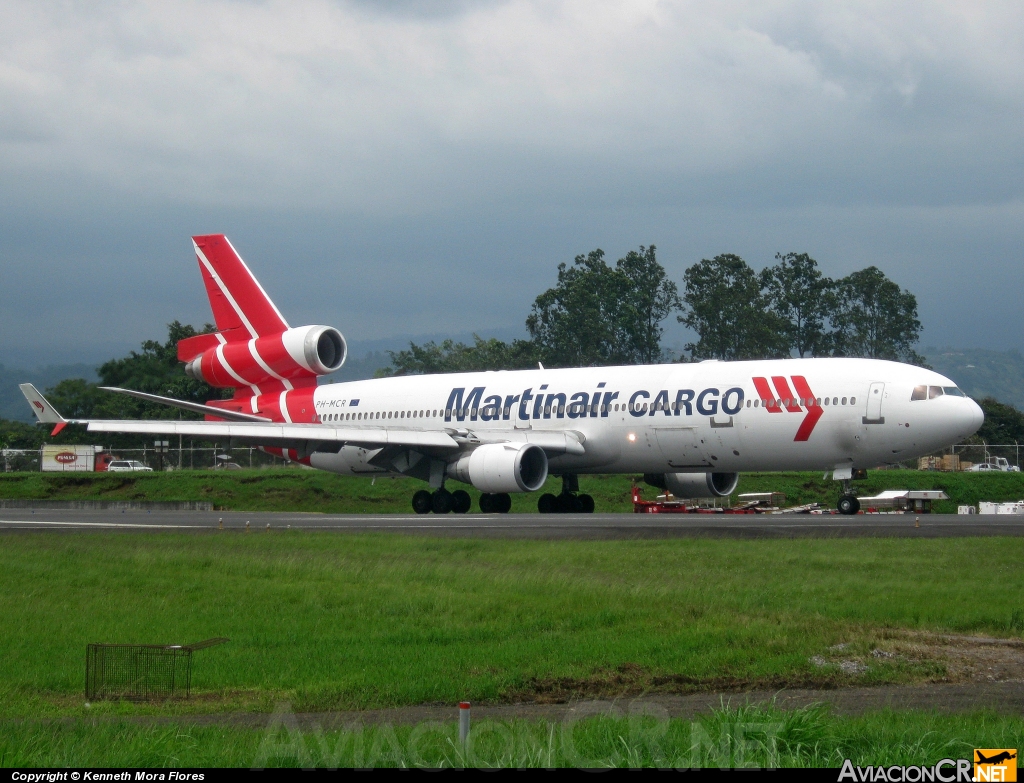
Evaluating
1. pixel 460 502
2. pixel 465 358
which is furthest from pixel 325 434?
pixel 465 358

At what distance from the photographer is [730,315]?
9456 centimetres

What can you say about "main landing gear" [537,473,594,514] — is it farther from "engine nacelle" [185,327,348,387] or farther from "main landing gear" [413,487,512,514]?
"engine nacelle" [185,327,348,387]

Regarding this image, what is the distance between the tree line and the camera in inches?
3600

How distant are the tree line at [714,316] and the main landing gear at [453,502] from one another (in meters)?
54.4

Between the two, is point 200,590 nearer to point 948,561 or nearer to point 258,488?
point 948,561

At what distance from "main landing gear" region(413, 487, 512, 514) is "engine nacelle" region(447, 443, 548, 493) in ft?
6.22

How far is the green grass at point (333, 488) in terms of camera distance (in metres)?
45.6

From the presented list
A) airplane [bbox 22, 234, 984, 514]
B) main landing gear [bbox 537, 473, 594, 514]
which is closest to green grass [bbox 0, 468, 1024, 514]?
main landing gear [bbox 537, 473, 594, 514]

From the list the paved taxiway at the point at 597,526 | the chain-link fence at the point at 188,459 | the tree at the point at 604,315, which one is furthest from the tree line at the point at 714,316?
the paved taxiway at the point at 597,526

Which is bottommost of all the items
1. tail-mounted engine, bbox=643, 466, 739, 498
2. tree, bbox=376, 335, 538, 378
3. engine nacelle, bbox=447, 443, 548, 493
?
tail-mounted engine, bbox=643, 466, 739, 498

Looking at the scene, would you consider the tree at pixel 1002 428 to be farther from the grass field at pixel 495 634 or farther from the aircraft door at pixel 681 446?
the grass field at pixel 495 634

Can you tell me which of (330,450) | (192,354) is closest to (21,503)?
(192,354)

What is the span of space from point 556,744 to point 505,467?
23.9 meters

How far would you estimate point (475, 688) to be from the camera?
9.21 meters
